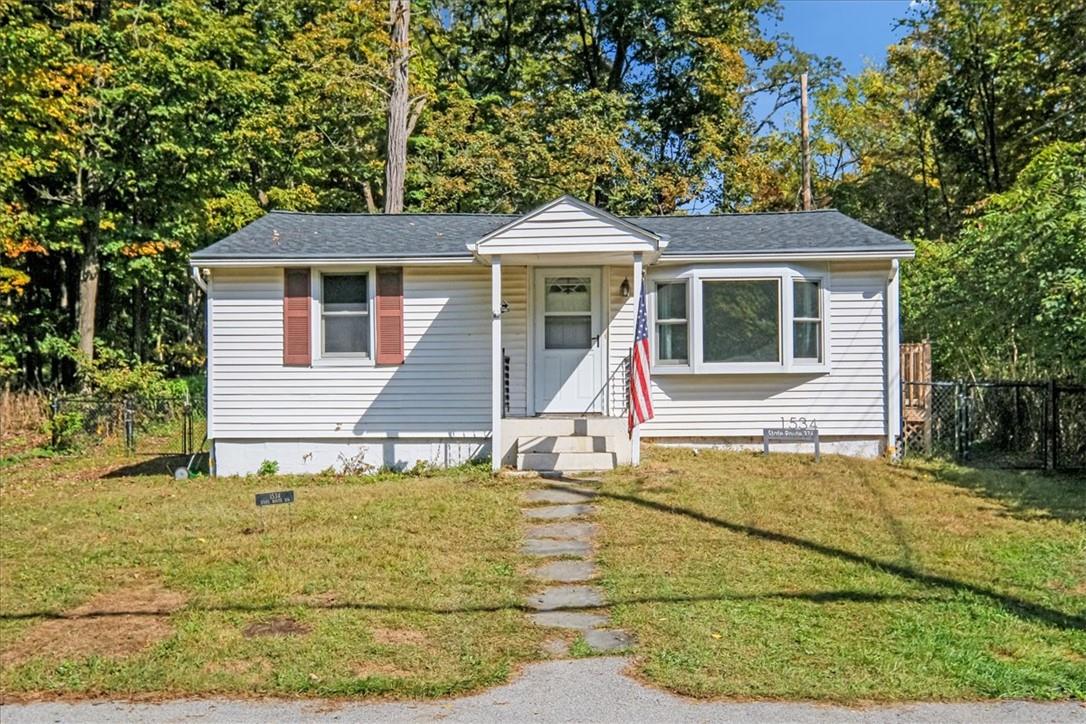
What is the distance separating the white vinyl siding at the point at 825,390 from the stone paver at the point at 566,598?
590 cm

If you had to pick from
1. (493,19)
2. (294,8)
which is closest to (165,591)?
(294,8)

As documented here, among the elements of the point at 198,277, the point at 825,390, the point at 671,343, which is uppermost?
the point at 198,277

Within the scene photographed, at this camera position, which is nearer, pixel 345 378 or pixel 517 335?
pixel 345 378

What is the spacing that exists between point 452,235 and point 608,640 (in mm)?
8419

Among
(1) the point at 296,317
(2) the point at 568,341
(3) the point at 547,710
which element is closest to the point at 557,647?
(3) the point at 547,710

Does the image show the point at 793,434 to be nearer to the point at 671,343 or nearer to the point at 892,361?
the point at 892,361

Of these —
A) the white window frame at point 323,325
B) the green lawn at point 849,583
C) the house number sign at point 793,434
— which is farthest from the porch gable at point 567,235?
the house number sign at point 793,434

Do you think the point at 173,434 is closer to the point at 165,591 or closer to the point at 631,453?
the point at 631,453

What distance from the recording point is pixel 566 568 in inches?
276

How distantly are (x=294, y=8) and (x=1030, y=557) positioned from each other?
913 inches

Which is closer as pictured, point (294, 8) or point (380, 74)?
point (380, 74)

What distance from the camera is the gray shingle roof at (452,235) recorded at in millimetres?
11641

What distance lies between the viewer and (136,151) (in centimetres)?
1917

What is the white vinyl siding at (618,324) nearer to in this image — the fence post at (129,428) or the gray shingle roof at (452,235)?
the gray shingle roof at (452,235)
